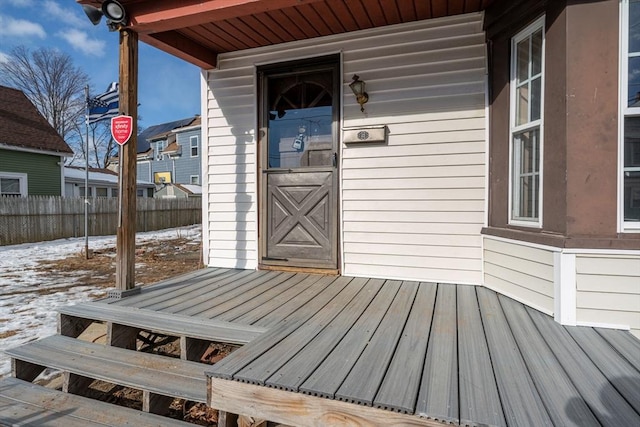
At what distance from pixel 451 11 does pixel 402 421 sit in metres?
3.12

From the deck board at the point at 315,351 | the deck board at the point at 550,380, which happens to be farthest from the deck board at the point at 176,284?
the deck board at the point at 550,380

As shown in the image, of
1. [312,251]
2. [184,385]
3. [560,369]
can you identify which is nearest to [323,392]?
[184,385]

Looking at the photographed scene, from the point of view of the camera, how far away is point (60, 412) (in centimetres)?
184

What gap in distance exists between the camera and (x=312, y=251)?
3.46 meters

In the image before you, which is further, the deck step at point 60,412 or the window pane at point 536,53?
the window pane at point 536,53

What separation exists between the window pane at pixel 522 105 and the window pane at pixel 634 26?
60 cm

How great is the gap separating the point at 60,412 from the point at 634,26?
3965 millimetres

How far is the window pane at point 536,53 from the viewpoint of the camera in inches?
91.8

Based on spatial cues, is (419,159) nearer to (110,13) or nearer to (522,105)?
(522,105)

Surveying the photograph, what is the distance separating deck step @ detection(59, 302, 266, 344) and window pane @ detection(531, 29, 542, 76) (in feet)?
8.50

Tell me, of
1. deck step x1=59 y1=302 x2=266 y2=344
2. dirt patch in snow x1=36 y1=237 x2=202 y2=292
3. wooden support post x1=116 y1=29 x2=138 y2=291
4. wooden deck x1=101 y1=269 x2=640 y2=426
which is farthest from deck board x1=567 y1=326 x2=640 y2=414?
dirt patch in snow x1=36 y1=237 x2=202 y2=292

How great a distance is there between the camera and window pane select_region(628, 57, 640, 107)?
1928 mm

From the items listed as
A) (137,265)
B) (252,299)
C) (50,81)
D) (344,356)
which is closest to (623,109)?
(344,356)

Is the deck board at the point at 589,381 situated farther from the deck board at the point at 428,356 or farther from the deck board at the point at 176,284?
the deck board at the point at 176,284
